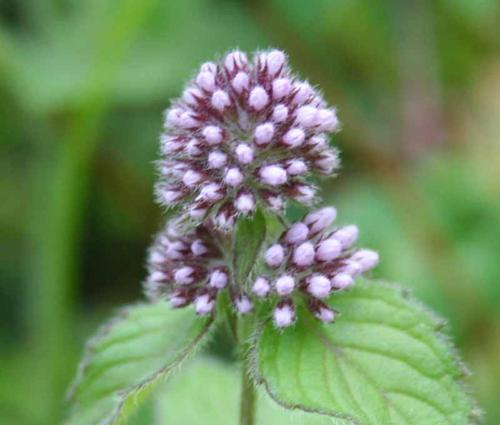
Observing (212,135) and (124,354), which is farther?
(124,354)

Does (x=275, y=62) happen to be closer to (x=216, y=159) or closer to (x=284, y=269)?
(x=216, y=159)

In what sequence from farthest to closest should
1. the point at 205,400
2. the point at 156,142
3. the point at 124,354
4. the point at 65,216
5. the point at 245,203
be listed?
the point at 156,142, the point at 65,216, the point at 205,400, the point at 124,354, the point at 245,203

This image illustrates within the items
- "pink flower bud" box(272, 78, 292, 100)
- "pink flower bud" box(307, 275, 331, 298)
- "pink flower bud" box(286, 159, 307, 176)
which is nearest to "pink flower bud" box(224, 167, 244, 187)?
"pink flower bud" box(286, 159, 307, 176)

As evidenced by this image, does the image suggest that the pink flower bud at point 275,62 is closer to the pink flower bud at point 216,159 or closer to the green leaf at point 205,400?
the pink flower bud at point 216,159

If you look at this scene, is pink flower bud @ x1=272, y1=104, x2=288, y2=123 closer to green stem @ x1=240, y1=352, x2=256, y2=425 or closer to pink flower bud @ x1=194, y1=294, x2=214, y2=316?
pink flower bud @ x1=194, y1=294, x2=214, y2=316

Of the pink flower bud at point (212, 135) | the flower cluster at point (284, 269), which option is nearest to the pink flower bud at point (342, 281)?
the flower cluster at point (284, 269)

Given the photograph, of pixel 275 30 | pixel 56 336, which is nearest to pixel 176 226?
pixel 56 336

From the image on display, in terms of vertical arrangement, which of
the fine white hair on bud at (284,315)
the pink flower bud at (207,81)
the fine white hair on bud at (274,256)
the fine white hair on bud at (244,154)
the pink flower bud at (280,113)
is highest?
the pink flower bud at (207,81)

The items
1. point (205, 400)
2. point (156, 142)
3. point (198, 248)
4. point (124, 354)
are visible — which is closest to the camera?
point (198, 248)

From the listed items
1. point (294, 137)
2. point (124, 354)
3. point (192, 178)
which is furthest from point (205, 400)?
point (294, 137)
